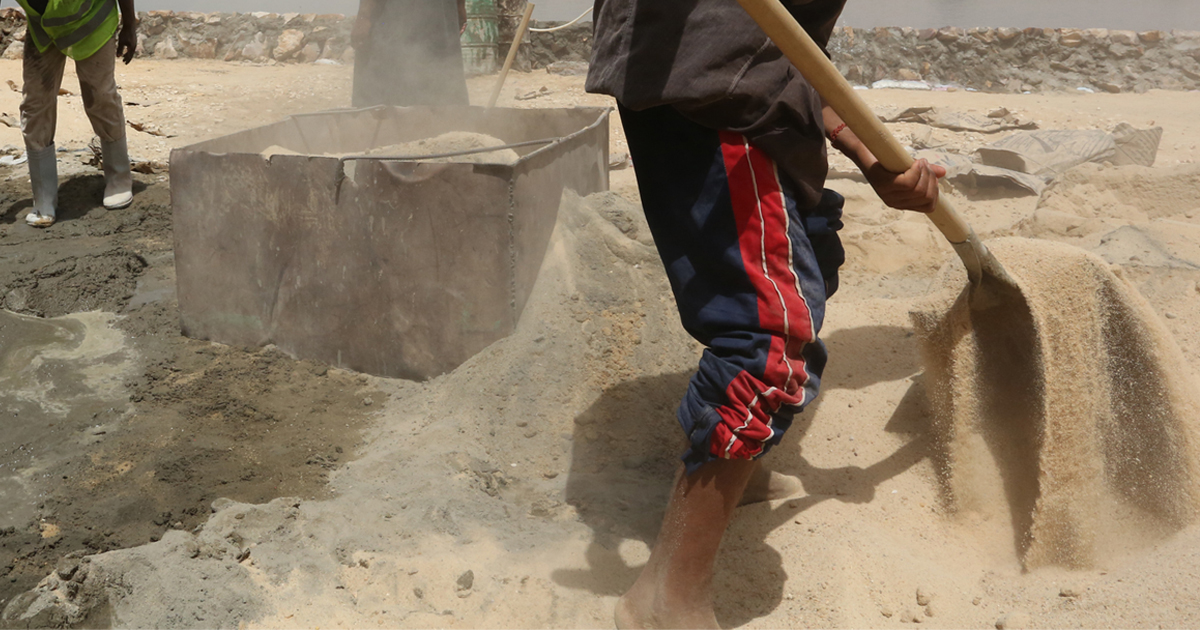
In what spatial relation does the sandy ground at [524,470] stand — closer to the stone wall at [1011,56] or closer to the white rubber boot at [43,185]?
the white rubber boot at [43,185]

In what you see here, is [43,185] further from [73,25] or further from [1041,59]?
[1041,59]

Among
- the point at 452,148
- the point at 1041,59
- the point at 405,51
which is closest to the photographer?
the point at 452,148

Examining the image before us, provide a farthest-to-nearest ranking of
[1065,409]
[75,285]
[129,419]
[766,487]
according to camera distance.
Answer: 1. [75,285]
2. [129,419]
3. [766,487]
4. [1065,409]

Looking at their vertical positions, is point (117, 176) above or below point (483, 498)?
below

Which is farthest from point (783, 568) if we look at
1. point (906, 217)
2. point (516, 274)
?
point (906, 217)

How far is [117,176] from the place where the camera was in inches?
207

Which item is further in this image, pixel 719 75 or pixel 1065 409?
pixel 1065 409

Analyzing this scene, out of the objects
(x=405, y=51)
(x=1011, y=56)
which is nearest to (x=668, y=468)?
(x=405, y=51)

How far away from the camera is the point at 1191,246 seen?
2.74 metres

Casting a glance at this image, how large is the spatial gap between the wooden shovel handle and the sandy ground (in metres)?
0.76

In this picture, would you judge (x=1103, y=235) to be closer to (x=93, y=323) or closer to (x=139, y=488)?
(x=139, y=488)

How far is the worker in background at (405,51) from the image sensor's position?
214 inches

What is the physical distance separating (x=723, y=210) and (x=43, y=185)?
A: 488 cm

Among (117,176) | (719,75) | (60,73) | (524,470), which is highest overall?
(719,75)
